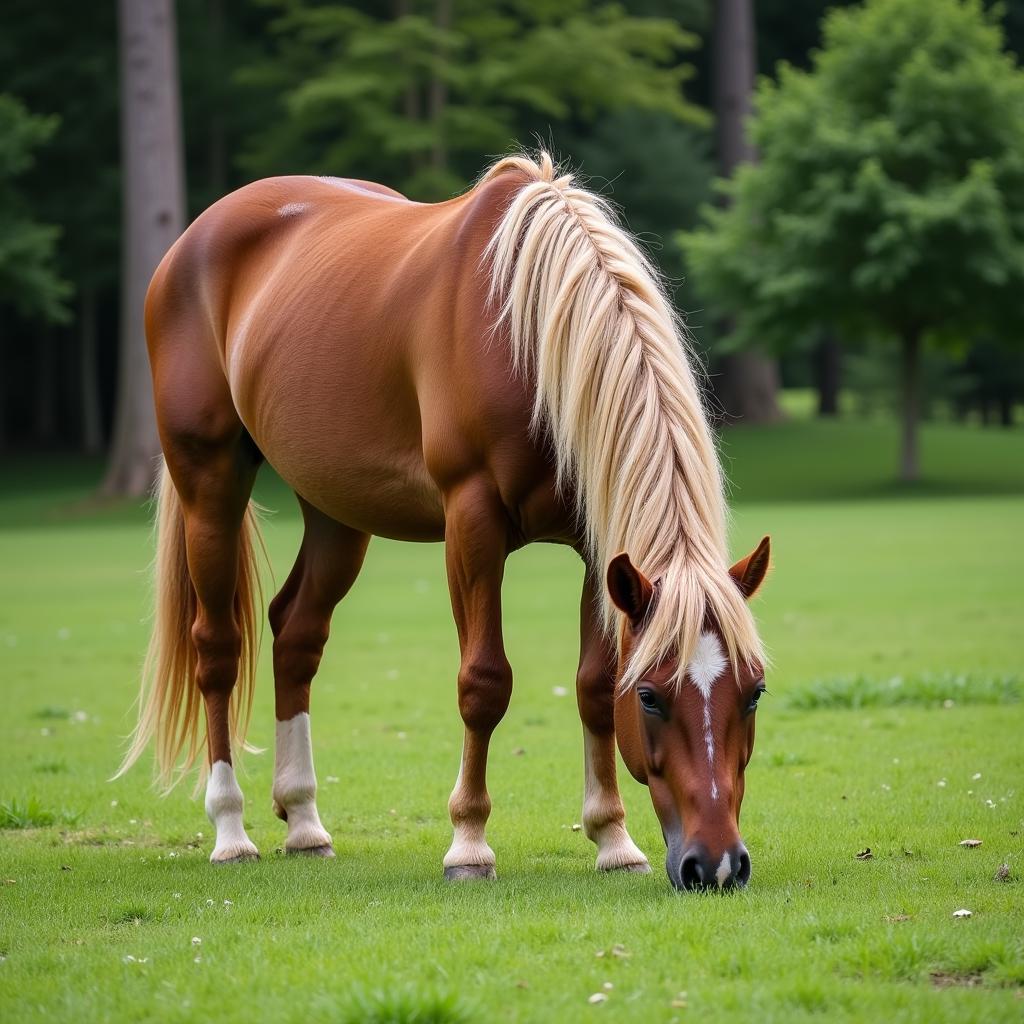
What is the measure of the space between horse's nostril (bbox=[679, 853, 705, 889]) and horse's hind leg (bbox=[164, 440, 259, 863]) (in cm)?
230

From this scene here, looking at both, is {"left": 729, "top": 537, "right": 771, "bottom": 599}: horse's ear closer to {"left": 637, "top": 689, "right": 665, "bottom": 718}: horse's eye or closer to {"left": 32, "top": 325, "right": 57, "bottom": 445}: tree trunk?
{"left": 637, "top": 689, "right": 665, "bottom": 718}: horse's eye

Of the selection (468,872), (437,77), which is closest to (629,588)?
(468,872)

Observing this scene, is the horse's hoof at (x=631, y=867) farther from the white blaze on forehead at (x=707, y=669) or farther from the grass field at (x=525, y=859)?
the white blaze on forehead at (x=707, y=669)

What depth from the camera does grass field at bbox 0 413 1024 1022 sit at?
3.52 m

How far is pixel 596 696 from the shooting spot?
5.02 meters

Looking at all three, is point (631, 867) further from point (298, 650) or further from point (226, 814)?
point (298, 650)

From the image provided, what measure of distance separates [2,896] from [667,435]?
2618 millimetres

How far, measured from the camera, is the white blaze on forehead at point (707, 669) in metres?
4.14

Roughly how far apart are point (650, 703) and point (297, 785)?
6.70 ft

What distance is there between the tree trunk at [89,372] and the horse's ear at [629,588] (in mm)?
36411

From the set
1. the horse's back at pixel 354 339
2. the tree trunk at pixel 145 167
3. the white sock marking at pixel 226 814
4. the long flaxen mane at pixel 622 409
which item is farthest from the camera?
the tree trunk at pixel 145 167

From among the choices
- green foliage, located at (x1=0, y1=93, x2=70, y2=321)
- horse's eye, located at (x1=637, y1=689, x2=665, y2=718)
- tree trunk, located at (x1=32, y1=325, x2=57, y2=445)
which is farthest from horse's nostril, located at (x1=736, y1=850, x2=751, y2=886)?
tree trunk, located at (x1=32, y1=325, x2=57, y2=445)

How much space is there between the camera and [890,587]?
1547 centimetres

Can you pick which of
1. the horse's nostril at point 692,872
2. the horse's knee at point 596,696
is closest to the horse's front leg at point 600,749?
the horse's knee at point 596,696
